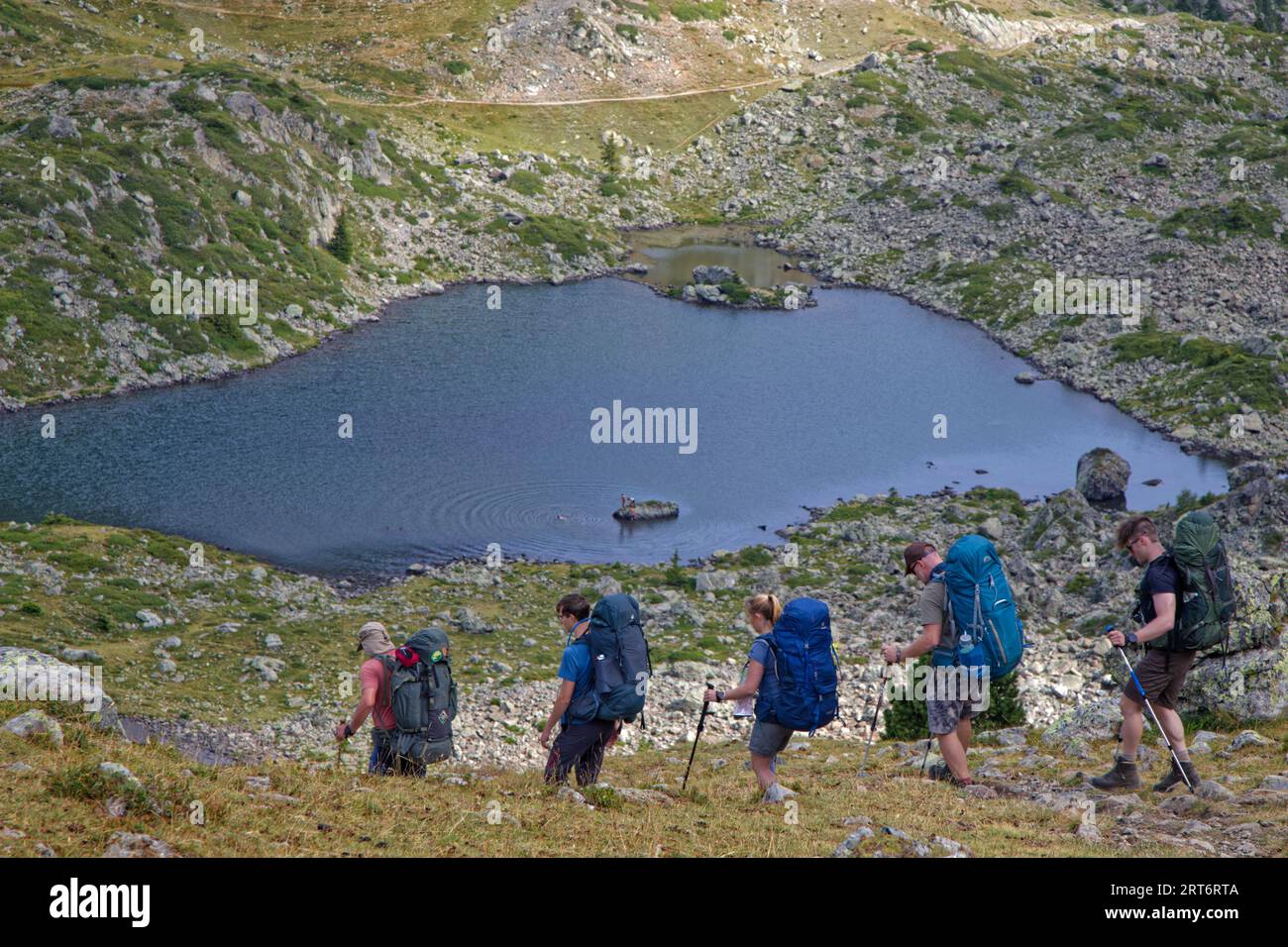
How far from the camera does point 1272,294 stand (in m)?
92.8

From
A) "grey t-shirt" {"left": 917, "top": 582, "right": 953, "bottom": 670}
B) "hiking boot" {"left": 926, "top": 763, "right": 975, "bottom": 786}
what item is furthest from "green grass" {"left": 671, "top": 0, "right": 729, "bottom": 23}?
"grey t-shirt" {"left": 917, "top": 582, "right": 953, "bottom": 670}

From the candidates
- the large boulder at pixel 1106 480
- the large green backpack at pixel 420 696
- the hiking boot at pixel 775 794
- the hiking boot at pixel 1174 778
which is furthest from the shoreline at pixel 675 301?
the large green backpack at pixel 420 696

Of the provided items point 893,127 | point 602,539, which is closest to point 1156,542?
point 602,539

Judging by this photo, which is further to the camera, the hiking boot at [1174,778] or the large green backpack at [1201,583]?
the hiking boot at [1174,778]

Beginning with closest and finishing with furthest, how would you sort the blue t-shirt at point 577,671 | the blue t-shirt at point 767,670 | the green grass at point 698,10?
the blue t-shirt at point 767,670
the blue t-shirt at point 577,671
the green grass at point 698,10

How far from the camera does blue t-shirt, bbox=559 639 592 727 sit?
1667cm

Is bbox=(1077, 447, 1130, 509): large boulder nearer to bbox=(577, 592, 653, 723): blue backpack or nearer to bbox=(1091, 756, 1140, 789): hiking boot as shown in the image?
bbox=(1091, 756, 1140, 789): hiking boot

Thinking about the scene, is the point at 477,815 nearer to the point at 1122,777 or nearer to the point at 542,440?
the point at 1122,777

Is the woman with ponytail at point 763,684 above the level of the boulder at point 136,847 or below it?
above

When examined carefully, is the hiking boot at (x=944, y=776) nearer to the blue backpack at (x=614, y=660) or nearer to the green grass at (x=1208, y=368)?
the blue backpack at (x=614, y=660)

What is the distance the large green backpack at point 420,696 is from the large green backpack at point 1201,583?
9749 millimetres

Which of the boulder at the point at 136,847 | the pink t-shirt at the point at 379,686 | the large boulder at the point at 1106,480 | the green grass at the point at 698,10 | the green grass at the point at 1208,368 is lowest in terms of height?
the boulder at the point at 136,847

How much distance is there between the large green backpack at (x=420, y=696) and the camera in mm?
17531
